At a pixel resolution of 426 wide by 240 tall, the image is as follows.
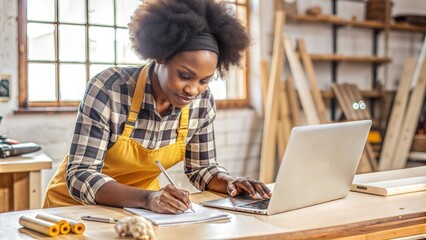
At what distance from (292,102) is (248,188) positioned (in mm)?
2604

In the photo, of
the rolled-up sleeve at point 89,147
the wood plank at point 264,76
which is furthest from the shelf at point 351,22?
the rolled-up sleeve at point 89,147

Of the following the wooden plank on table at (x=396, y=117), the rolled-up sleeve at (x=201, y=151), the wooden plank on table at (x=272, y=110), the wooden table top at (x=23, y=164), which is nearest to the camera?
the rolled-up sleeve at (x=201, y=151)

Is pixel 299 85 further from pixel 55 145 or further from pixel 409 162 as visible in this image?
pixel 55 145

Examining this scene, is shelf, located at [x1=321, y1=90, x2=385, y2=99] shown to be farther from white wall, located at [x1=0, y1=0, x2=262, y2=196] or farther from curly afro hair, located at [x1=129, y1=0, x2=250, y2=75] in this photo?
curly afro hair, located at [x1=129, y1=0, x2=250, y2=75]

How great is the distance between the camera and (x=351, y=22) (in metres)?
4.55

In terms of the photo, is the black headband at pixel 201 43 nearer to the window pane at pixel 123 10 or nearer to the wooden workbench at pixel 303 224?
the wooden workbench at pixel 303 224

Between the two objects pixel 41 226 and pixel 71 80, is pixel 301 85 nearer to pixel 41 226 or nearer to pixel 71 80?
pixel 71 80

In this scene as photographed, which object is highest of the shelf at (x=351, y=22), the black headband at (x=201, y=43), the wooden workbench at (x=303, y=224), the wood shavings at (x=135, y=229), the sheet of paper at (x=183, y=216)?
the shelf at (x=351, y=22)

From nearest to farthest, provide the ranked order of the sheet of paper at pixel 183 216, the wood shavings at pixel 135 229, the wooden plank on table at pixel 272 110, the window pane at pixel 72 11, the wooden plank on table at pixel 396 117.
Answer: the wood shavings at pixel 135 229, the sheet of paper at pixel 183 216, the window pane at pixel 72 11, the wooden plank on table at pixel 272 110, the wooden plank on table at pixel 396 117

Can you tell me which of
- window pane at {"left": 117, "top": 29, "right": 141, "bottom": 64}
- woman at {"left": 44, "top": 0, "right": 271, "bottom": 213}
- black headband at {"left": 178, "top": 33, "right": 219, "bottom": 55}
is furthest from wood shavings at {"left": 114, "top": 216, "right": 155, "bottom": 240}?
window pane at {"left": 117, "top": 29, "right": 141, "bottom": 64}

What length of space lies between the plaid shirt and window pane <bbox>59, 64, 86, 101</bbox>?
1.83 m

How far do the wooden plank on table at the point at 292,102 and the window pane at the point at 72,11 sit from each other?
1.60 meters

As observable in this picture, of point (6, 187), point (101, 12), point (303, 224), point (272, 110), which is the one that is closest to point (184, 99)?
point (303, 224)

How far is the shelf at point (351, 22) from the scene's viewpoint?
4.31 meters
